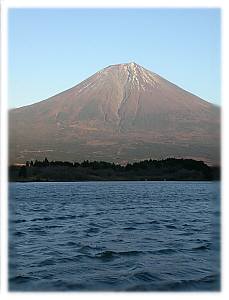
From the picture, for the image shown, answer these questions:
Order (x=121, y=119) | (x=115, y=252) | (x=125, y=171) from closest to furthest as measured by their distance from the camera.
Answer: (x=115, y=252) → (x=125, y=171) → (x=121, y=119)

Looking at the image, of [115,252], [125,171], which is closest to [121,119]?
[125,171]

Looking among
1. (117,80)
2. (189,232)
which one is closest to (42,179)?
(117,80)

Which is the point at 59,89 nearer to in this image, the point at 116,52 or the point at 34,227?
the point at 116,52

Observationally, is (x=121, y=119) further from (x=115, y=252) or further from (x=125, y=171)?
(x=115, y=252)

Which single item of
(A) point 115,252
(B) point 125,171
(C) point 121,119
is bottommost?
(A) point 115,252

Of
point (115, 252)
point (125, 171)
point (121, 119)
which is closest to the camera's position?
point (115, 252)

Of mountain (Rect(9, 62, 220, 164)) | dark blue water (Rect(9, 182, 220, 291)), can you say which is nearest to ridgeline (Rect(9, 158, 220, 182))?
mountain (Rect(9, 62, 220, 164))

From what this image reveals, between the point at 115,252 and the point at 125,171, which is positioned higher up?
the point at 125,171

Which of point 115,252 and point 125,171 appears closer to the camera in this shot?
point 115,252

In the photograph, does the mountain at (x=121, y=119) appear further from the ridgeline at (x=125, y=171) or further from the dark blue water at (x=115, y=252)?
the dark blue water at (x=115, y=252)
